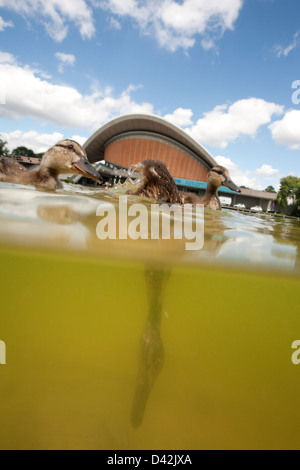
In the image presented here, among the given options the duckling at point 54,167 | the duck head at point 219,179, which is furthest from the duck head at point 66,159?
the duck head at point 219,179

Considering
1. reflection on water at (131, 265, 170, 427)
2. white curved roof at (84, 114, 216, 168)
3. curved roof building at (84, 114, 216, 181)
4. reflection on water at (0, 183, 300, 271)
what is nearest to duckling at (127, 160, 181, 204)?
reflection on water at (0, 183, 300, 271)

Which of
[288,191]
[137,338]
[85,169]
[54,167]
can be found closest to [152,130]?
[288,191]

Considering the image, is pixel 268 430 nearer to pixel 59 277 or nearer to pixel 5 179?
pixel 59 277

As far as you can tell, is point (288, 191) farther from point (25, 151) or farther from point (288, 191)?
point (25, 151)

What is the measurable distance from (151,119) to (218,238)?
35.5 metres

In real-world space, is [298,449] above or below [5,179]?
below

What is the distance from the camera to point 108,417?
1.32 meters

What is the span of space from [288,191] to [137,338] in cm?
4013

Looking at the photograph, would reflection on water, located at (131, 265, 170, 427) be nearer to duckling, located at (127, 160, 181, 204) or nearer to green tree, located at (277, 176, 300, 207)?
duckling, located at (127, 160, 181, 204)

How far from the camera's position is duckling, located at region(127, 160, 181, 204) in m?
4.73

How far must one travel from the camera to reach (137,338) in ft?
6.05

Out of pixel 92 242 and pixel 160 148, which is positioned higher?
pixel 160 148
